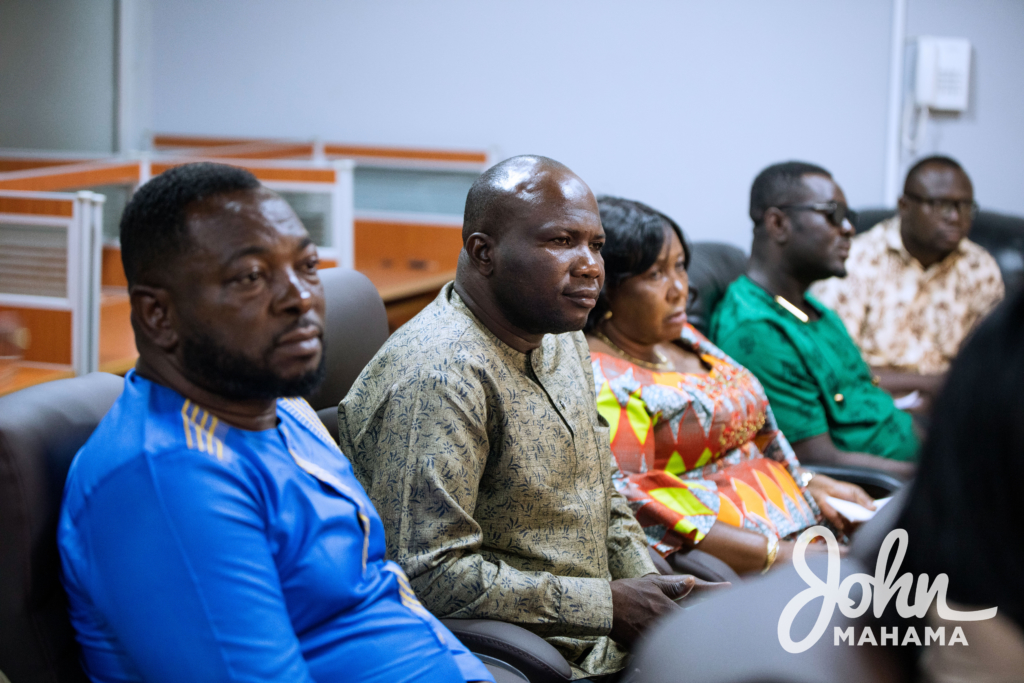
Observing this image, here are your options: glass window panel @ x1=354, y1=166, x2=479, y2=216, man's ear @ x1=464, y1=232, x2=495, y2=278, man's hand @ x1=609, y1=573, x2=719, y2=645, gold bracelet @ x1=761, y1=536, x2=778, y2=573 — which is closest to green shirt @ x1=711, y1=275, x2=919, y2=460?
gold bracelet @ x1=761, y1=536, x2=778, y2=573

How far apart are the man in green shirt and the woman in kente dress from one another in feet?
0.86

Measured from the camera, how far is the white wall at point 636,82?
3895mm

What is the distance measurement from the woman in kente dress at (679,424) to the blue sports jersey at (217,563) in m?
0.82

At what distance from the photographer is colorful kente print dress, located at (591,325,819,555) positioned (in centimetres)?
178

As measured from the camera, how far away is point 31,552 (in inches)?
35.2

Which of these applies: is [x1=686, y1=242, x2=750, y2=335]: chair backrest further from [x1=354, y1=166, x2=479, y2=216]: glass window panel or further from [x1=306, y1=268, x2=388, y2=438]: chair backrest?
[x1=354, y1=166, x2=479, y2=216]: glass window panel

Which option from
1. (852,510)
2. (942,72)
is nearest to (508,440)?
(852,510)

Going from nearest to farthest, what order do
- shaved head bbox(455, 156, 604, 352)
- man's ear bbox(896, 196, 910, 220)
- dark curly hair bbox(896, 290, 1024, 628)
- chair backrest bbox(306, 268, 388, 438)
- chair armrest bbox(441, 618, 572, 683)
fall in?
dark curly hair bbox(896, 290, 1024, 628)
chair armrest bbox(441, 618, 572, 683)
shaved head bbox(455, 156, 604, 352)
chair backrest bbox(306, 268, 388, 438)
man's ear bbox(896, 196, 910, 220)

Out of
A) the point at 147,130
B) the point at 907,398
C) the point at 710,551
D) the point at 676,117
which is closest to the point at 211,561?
the point at 710,551

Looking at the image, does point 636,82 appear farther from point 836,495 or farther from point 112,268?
point 836,495

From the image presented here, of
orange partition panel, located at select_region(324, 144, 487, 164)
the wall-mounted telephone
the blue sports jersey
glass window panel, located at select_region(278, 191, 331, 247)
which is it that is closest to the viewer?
the blue sports jersey

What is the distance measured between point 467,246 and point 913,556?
1065mm

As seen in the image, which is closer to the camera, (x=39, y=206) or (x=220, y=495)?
(x=220, y=495)

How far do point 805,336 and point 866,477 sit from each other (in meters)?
0.46
